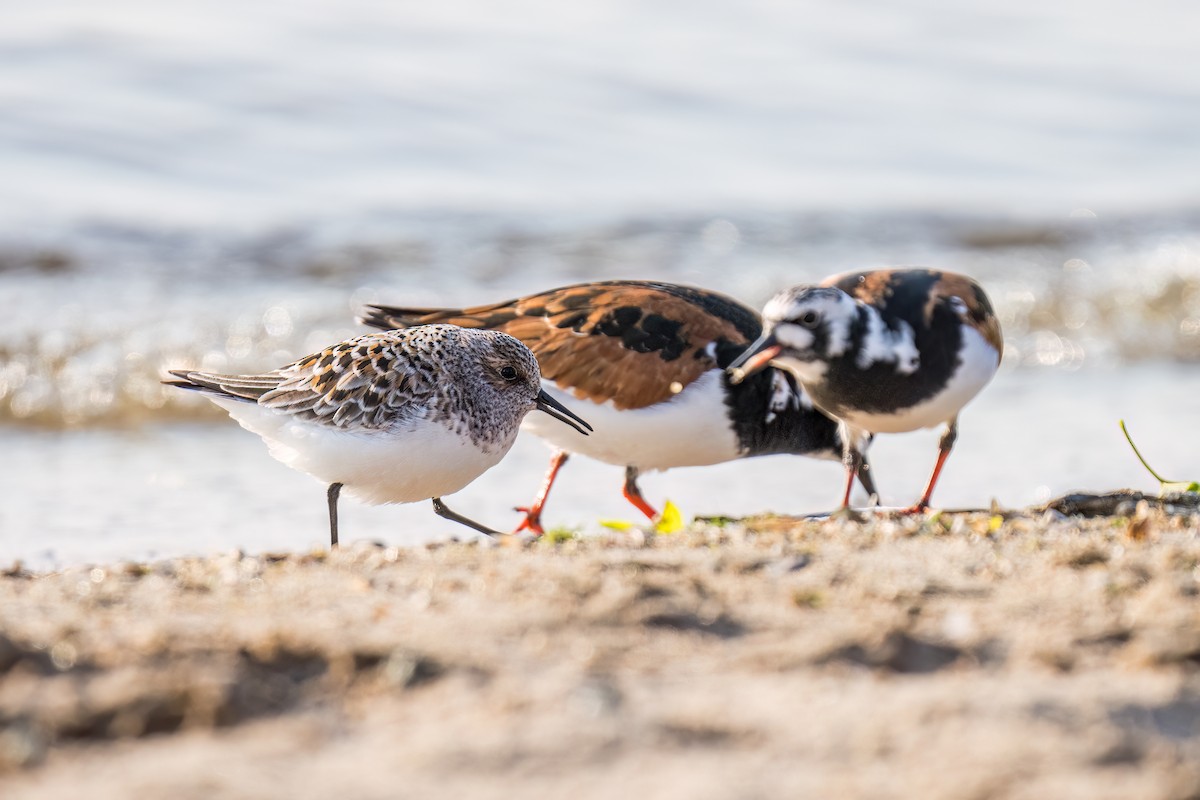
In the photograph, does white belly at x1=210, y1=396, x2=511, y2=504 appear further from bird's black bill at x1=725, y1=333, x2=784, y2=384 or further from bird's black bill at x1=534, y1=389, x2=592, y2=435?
bird's black bill at x1=725, y1=333, x2=784, y2=384

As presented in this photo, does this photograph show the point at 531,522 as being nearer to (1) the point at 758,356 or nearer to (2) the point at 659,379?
(2) the point at 659,379

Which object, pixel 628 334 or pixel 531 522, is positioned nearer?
pixel 628 334

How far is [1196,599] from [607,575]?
4.35ft

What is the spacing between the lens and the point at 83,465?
6.93 meters

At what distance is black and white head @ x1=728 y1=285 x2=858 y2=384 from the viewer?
15.6 feet

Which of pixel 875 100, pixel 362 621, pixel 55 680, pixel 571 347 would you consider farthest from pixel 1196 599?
pixel 875 100

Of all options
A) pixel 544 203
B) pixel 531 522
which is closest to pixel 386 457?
pixel 531 522

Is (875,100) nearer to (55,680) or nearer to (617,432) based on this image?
(617,432)

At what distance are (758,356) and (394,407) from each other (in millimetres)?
1237

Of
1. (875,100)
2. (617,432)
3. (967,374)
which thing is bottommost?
(617,432)

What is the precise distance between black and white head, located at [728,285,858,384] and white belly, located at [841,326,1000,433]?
1.04 ft

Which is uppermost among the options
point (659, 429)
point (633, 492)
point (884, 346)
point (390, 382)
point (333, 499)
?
point (884, 346)

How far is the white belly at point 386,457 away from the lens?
14.5 ft

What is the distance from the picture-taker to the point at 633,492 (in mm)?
5832
